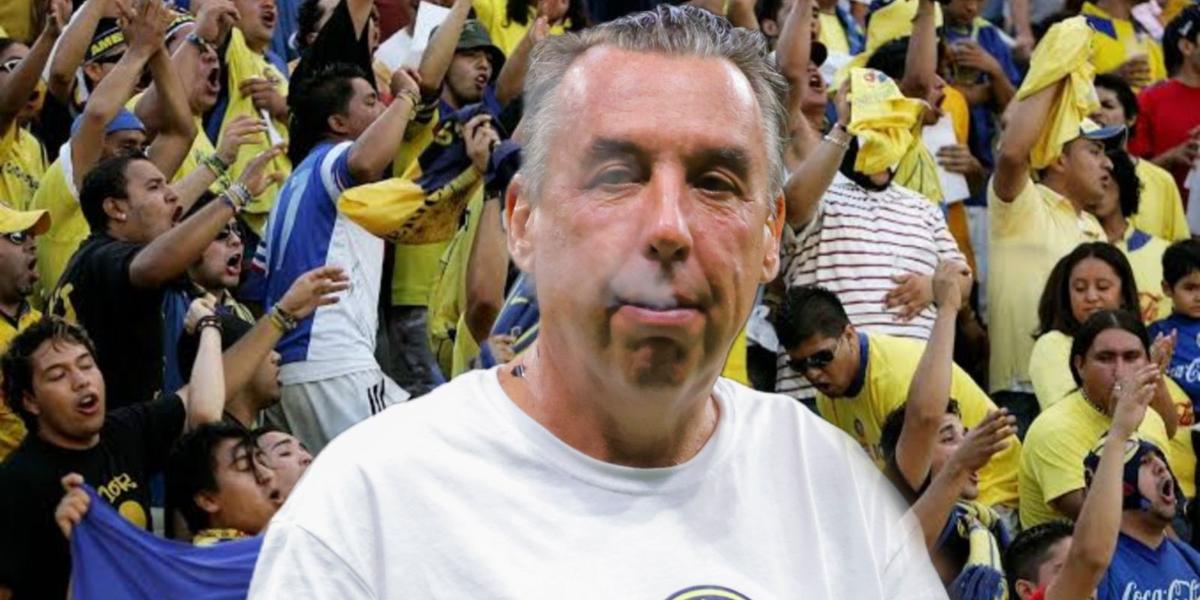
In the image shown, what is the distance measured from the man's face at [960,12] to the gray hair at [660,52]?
9.10 metres

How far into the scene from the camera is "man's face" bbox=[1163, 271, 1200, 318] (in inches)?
339

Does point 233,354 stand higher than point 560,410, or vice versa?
point 560,410

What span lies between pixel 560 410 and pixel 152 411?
14.0ft

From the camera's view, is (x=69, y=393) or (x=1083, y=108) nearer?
(x=69, y=393)

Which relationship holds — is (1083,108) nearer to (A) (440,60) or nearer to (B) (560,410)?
(A) (440,60)

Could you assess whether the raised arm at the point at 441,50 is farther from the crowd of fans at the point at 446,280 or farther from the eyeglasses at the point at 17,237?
the eyeglasses at the point at 17,237

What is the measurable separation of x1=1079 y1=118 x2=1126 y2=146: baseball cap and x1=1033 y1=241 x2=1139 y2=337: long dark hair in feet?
3.90

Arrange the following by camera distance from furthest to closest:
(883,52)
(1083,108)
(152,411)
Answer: (883,52)
(1083,108)
(152,411)

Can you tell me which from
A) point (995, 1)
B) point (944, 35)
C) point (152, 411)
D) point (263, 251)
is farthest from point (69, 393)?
point (995, 1)

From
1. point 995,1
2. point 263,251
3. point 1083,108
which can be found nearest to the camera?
point 263,251

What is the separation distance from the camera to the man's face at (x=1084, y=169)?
9.49 metres

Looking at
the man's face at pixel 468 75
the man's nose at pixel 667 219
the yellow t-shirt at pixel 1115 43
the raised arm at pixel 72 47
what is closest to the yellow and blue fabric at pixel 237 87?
the raised arm at pixel 72 47

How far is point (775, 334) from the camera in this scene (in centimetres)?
794

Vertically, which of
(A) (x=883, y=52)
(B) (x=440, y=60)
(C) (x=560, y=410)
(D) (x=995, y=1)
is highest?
(C) (x=560, y=410)
